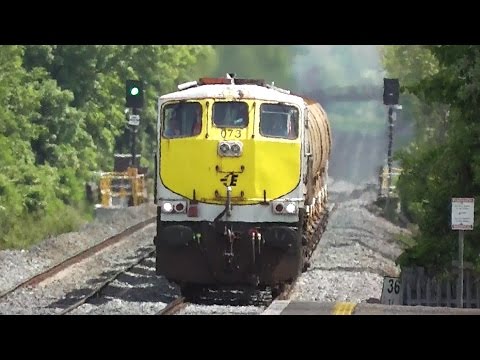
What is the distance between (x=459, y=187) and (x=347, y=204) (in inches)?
943

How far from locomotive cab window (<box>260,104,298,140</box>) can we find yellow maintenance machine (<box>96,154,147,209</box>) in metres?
17.2

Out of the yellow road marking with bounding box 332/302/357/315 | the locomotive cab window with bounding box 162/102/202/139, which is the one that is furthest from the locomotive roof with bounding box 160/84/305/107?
the yellow road marking with bounding box 332/302/357/315

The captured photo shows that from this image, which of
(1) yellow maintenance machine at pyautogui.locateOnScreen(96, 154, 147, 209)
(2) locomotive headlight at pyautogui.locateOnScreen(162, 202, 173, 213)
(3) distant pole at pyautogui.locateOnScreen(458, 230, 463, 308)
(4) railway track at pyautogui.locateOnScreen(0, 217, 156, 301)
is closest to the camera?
(3) distant pole at pyautogui.locateOnScreen(458, 230, 463, 308)

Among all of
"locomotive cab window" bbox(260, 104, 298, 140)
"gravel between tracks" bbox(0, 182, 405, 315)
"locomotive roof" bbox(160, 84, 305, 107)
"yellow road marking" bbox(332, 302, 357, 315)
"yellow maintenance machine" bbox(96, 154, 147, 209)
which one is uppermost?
"locomotive roof" bbox(160, 84, 305, 107)

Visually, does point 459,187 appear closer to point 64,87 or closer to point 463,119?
point 463,119

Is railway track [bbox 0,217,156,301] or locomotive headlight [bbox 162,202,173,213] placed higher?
locomotive headlight [bbox 162,202,173,213]

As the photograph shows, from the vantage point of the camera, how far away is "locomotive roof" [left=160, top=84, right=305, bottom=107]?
15320 millimetres

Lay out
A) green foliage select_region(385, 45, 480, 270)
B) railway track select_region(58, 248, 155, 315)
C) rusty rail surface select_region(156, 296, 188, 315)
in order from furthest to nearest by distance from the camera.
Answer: railway track select_region(58, 248, 155, 315), rusty rail surface select_region(156, 296, 188, 315), green foliage select_region(385, 45, 480, 270)

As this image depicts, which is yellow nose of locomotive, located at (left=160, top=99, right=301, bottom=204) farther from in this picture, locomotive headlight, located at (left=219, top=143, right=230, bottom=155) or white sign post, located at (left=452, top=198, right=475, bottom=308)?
white sign post, located at (left=452, top=198, right=475, bottom=308)

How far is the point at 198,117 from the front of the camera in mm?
15203

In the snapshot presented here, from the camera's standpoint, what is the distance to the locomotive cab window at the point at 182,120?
15186mm

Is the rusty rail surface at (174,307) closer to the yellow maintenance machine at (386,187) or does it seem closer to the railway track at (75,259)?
the railway track at (75,259)

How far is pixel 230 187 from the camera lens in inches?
586
